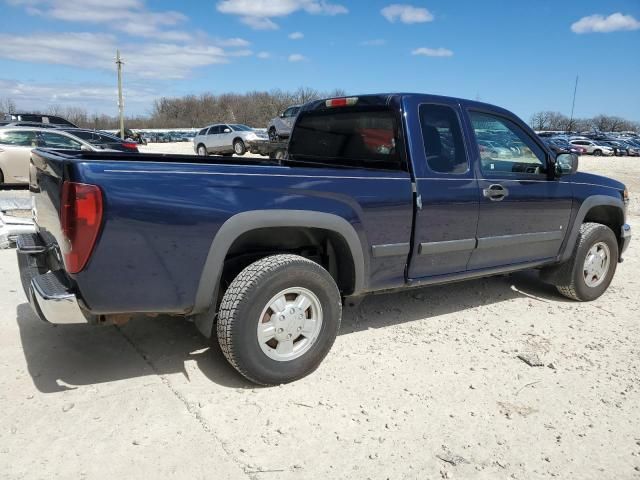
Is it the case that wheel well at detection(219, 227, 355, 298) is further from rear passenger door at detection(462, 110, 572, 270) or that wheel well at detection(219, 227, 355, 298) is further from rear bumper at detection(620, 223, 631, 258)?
rear bumper at detection(620, 223, 631, 258)

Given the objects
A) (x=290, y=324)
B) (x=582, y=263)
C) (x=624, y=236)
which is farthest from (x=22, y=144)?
(x=624, y=236)

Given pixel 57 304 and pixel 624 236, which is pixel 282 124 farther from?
pixel 57 304

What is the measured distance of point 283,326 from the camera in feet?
10.6

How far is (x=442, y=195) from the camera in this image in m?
3.85

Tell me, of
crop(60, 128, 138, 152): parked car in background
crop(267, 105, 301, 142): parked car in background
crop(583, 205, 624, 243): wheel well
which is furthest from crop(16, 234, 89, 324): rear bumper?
crop(267, 105, 301, 142): parked car in background

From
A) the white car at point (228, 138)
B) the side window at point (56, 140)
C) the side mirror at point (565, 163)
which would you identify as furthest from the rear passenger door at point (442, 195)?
the white car at point (228, 138)

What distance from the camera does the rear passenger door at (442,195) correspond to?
3785mm

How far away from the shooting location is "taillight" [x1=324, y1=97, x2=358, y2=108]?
418 centimetres

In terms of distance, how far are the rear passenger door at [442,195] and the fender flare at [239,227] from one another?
72 centimetres

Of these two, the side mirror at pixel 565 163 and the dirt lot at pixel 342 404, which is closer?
the dirt lot at pixel 342 404

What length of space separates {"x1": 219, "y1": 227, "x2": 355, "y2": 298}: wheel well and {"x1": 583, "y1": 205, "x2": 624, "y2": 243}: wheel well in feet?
9.96

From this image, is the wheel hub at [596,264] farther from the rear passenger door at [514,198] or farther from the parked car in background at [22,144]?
the parked car in background at [22,144]

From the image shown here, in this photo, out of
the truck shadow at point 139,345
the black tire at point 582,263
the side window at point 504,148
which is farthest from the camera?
the black tire at point 582,263

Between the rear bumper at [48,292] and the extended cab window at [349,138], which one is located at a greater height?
the extended cab window at [349,138]
